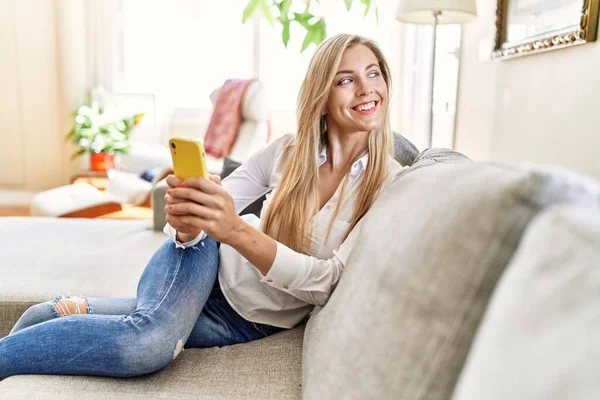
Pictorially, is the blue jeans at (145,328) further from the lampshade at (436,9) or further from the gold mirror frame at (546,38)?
the lampshade at (436,9)

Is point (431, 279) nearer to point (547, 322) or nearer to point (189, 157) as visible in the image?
point (547, 322)

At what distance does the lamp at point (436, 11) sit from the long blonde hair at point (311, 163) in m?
1.19

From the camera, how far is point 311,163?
1270 mm

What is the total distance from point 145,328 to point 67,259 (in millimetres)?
830

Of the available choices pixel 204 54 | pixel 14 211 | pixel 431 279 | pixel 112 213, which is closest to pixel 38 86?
pixel 14 211

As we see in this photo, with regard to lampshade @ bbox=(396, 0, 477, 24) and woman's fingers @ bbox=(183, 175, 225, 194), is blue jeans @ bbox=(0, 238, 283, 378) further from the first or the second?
lampshade @ bbox=(396, 0, 477, 24)

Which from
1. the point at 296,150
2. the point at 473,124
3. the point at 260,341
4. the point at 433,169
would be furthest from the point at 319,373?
the point at 473,124

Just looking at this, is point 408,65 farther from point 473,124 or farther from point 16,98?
point 16,98

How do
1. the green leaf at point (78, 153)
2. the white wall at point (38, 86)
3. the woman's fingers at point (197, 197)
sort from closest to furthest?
the woman's fingers at point (197, 197), the green leaf at point (78, 153), the white wall at point (38, 86)

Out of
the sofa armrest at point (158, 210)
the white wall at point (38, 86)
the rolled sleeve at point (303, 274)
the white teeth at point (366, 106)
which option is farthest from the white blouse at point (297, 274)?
the white wall at point (38, 86)

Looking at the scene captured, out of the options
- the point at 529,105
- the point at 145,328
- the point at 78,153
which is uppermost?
the point at 529,105

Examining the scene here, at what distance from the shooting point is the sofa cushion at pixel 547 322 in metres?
0.38

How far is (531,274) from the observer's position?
17.2 inches

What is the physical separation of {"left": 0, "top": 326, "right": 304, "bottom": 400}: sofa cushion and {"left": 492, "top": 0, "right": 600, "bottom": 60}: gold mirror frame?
1.19 m
